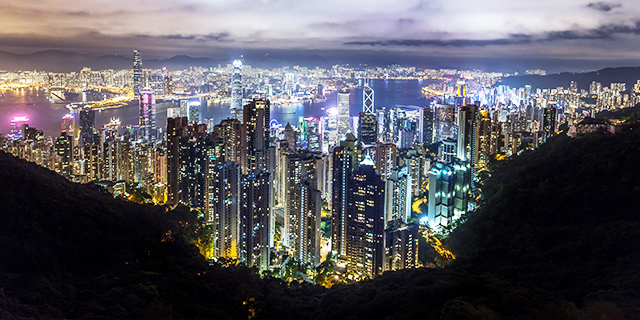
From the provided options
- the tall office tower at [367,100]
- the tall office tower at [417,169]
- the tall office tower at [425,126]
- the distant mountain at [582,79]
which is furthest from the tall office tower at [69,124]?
the distant mountain at [582,79]

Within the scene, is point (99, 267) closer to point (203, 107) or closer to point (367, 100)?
point (203, 107)

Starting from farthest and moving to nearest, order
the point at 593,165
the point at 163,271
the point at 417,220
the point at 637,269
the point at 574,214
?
the point at 417,220, the point at 593,165, the point at 574,214, the point at 163,271, the point at 637,269

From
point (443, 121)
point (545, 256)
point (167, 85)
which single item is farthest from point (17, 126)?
point (443, 121)

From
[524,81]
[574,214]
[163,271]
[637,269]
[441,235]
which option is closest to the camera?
[637,269]

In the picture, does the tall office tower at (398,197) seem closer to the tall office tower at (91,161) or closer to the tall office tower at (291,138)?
the tall office tower at (291,138)

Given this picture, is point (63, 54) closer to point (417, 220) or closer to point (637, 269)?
point (417, 220)

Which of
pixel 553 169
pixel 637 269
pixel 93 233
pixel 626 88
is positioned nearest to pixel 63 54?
pixel 93 233

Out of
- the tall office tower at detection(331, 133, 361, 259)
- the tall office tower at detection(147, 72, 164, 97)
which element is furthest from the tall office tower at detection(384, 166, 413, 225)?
the tall office tower at detection(147, 72, 164, 97)

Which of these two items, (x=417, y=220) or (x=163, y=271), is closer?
(x=163, y=271)
